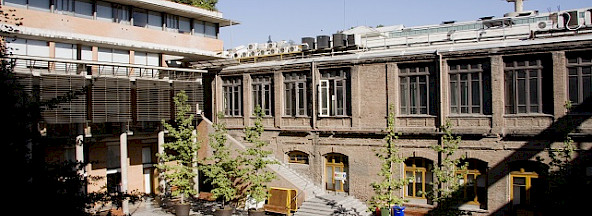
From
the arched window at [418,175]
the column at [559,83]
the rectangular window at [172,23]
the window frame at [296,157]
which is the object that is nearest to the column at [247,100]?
the window frame at [296,157]

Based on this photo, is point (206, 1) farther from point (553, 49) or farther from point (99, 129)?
point (553, 49)

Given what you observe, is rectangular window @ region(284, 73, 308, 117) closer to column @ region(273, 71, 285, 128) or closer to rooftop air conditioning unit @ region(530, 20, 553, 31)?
column @ region(273, 71, 285, 128)

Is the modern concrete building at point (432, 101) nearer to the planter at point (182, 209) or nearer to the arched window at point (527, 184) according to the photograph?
the arched window at point (527, 184)

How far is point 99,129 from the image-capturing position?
2778 cm

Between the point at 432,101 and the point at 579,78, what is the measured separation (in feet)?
21.6

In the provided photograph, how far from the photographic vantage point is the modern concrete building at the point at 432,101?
74.6 feet

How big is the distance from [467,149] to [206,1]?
33.2m

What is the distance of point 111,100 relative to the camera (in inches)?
1052

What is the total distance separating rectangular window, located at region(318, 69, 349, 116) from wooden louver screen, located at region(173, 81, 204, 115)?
7994 millimetres

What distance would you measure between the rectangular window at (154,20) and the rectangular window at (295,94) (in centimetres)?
945

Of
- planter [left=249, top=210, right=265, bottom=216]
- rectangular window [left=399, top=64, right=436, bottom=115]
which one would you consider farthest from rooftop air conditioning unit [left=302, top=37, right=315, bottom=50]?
planter [left=249, top=210, right=265, bottom=216]

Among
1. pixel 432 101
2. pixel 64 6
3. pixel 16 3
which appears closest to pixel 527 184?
pixel 432 101

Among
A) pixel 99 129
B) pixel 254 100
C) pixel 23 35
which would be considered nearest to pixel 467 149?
→ pixel 254 100

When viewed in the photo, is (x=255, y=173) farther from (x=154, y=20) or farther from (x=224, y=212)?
(x=154, y=20)
